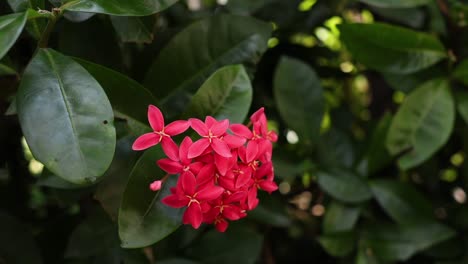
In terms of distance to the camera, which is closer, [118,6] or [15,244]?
[118,6]

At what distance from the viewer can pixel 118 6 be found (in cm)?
67

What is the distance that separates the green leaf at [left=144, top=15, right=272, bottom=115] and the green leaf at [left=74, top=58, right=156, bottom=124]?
5.3 inches

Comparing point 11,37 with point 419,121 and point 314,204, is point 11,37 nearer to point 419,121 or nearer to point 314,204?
point 419,121

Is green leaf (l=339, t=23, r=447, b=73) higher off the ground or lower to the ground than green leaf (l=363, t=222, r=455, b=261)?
higher

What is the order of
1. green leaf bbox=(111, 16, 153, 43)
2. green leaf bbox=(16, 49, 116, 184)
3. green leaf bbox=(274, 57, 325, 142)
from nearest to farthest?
green leaf bbox=(16, 49, 116, 184), green leaf bbox=(111, 16, 153, 43), green leaf bbox=(274, 57, 325, 142)

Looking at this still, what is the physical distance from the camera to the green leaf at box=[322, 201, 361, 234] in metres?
1.12

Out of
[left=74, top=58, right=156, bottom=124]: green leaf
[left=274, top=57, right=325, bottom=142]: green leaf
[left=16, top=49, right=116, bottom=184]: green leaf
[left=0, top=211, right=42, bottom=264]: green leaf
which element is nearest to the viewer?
[left=16, top=49, right=116, bottom=184]: green leaf

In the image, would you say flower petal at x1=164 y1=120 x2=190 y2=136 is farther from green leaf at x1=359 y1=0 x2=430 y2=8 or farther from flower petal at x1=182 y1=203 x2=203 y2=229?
green leaf at x1=359 y1=0 x2=430 y2=8

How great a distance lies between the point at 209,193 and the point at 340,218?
0.54m

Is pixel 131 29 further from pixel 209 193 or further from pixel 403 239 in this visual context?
pixel 403 239

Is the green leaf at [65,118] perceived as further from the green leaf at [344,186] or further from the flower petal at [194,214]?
the green leaf at [344,186]

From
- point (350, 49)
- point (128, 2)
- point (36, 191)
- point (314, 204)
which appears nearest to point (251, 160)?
point (128, 2)

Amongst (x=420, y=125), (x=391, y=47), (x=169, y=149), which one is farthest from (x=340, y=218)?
(x=169, y=149)

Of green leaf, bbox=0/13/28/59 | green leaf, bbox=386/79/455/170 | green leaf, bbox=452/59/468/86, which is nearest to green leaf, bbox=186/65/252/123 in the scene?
green leaf, bbox=0/13/28/59
